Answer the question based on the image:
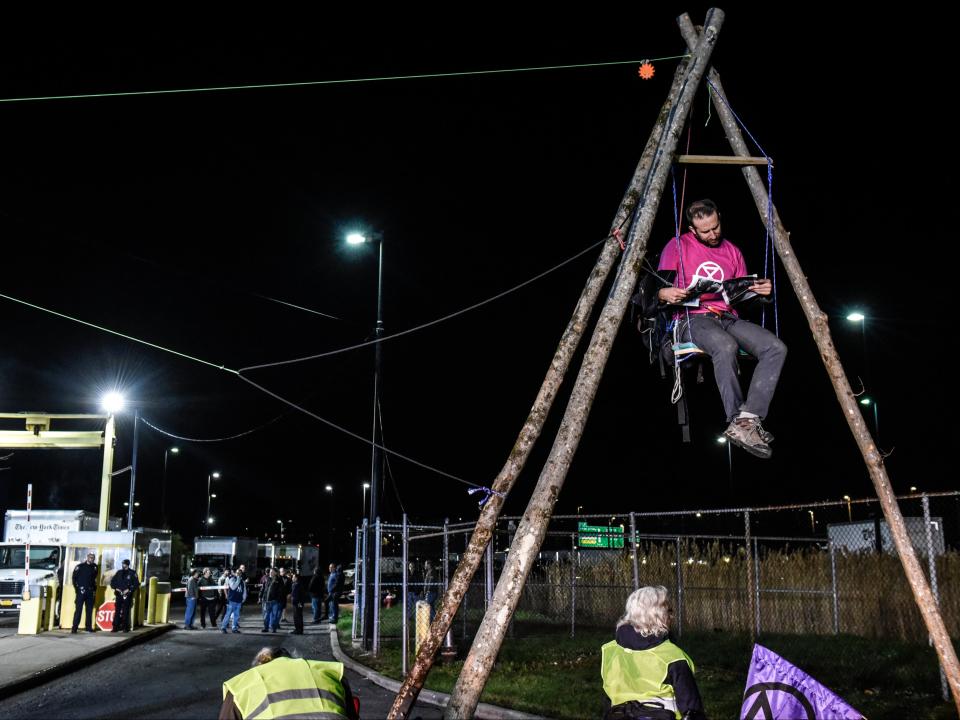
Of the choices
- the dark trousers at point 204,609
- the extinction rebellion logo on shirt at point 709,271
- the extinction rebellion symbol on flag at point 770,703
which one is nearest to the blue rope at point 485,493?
the extinction rebellion symbol on flag at point 770,703

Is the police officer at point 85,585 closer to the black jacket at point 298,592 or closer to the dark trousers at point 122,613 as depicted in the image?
the dark trousers at point 122,613

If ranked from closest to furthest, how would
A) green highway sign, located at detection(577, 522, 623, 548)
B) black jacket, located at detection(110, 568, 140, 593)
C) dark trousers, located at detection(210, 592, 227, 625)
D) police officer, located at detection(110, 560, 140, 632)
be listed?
green highway sign, located at detection(577, 522, 623, 548) < police officer, located at detection(110, 560, 140, 632) < black jacket, located at detection(110, 568, 140, 593) < dark trousers, located at detection(210, 592, 227, 625)

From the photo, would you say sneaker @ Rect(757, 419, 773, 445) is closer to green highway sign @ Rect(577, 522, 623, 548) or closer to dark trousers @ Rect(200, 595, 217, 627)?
green highway sign @ Rect(577, 522, 623, 548)

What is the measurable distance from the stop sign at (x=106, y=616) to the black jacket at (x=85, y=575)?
1039 millimetres

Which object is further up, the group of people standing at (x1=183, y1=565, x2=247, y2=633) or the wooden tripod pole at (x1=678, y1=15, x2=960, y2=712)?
the wooden tripod pole at (x1=678, y1=15, x2=960, y2=712)

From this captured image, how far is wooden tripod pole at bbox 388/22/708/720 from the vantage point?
17.4 feet

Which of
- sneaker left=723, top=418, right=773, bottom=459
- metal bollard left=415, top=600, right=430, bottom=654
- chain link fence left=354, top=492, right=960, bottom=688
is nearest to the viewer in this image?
→ sneaker left=723, top=418, right=773, bottom=459

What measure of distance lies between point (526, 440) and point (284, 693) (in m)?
2.21

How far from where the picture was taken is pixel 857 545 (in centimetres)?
2634

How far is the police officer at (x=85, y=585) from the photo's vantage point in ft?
69.0

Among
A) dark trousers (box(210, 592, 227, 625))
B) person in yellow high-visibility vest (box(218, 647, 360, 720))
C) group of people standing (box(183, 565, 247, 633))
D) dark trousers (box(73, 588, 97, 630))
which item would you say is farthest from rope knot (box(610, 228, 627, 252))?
dark trousers (box(210, 592, 227, 625))

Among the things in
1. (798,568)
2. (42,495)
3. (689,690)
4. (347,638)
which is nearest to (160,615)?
(347,638)

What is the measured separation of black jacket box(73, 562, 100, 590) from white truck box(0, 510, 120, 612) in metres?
6.34

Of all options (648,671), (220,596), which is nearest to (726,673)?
(648,671)
